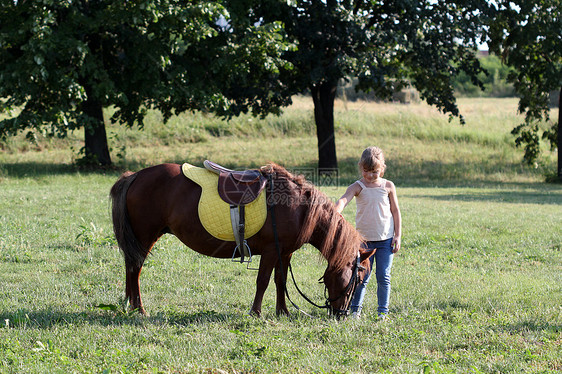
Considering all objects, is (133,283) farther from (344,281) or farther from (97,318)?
Answer: (344,281)

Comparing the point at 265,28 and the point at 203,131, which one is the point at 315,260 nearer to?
the point at 265,28

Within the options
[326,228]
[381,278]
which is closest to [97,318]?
[326,228]

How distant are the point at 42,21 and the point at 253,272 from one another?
11.3 metres

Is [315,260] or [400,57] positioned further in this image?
[400,57]

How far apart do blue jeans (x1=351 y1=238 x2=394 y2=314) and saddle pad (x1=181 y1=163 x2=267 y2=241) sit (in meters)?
1.20

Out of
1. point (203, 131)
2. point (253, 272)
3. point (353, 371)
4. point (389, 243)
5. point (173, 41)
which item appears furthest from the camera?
point (203, 131)

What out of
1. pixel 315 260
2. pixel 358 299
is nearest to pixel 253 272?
pixel 315 260

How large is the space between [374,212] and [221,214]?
152cm

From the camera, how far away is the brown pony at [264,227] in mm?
5145

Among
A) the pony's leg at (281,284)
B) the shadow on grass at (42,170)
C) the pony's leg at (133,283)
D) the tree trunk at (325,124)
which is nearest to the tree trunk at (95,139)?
the shadow on grass at (42,170)

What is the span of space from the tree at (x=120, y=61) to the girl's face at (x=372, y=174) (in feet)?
36.1

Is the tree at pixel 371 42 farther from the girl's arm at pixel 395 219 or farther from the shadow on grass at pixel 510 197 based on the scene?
the girl's arm at pixel 395 219

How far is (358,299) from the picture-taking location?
5531 millimetres

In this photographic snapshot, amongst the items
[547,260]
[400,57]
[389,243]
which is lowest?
[547,260]
